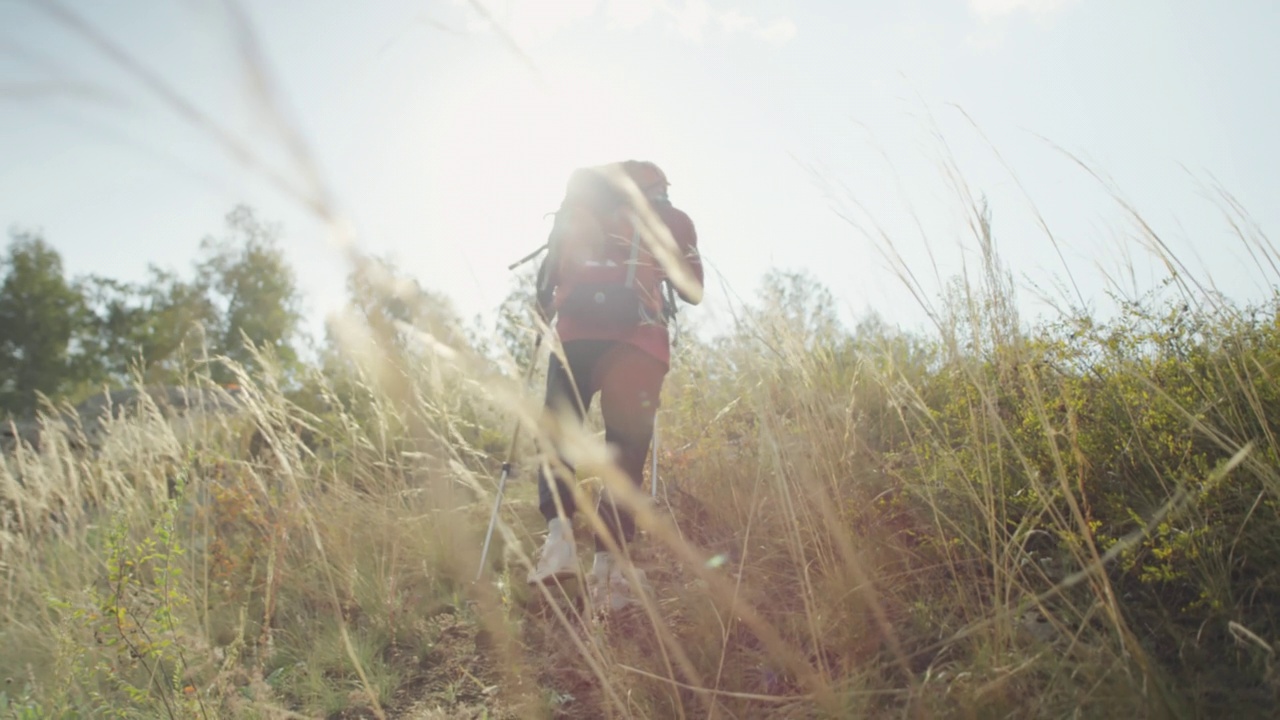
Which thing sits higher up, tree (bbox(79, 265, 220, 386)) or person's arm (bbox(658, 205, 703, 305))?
tree (bbox(79, 265, 220, 386))

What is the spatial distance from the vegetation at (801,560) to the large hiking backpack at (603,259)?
42cm

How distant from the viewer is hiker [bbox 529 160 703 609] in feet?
8.78

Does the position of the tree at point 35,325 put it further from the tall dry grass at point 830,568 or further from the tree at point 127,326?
the tall dry grass at point 830,568

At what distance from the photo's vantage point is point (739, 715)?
1760 mm

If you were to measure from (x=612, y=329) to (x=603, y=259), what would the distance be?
293mm

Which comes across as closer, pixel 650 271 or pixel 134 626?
pixel 134 626

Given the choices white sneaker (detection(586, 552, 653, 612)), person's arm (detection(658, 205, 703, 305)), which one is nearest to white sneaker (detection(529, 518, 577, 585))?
white sneaker (detection(586, 552, 653, 612))

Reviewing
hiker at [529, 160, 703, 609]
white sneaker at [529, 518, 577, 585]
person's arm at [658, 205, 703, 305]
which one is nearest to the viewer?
white sneaker at [529, 518, 577, 585]

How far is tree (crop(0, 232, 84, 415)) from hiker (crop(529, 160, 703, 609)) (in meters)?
32.6

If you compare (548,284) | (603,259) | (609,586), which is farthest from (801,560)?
(548,284)

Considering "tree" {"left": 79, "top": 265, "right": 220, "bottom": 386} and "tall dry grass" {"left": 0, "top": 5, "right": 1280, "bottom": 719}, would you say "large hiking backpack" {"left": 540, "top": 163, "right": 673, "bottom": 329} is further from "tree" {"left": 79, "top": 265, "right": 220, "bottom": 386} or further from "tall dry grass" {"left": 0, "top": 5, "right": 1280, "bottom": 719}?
"tree" {"left": 79, "top": 265, "right": 220, "bottom": 386}

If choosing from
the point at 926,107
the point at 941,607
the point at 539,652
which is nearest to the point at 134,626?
the point at 539,652

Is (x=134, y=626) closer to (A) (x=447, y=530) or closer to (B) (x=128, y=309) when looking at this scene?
(A) (x=447, y=530)

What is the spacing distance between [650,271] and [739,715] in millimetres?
1610
